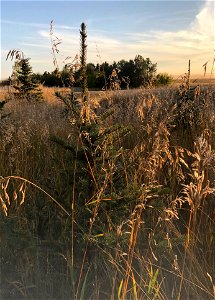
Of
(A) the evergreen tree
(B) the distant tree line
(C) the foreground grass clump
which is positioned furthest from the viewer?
(A) the evergreen tree

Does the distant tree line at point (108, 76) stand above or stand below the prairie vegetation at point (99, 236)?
above

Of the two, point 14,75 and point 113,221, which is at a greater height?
point 14,75

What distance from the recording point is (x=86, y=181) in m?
2.32

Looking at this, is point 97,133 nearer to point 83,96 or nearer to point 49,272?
point 83,96

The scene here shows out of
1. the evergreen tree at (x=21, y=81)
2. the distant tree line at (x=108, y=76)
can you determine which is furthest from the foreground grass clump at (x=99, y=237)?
the evergreen tree at (x=21, y=81)

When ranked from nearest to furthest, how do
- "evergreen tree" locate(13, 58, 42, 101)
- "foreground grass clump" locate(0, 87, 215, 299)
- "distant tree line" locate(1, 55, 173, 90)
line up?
"foreground grass clump" locate(0, 87, 215, 299) < "distant tree line" locate(1, 55, 173, 90) < "evergreen tree" locate(13, 58, 42, 101)

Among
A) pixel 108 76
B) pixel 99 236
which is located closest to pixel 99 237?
pixel 99 236

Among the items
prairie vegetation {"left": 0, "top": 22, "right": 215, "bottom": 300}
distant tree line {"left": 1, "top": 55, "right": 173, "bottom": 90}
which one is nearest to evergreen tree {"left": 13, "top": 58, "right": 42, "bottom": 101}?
distant tree line {"left": 1, "top": 55, "right": 173, "bottom": 90}

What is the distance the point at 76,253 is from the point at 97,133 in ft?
2.55

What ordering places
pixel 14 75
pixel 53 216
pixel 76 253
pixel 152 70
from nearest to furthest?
pixel 76 253, pixel 53 216, pixel 14 75, pixel 152 70

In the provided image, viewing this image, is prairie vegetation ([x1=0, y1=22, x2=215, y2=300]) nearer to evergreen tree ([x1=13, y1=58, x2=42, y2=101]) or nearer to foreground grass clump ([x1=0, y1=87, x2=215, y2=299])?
foreground grass clump ([x1=0, y1=87, x2=215, y2=299])

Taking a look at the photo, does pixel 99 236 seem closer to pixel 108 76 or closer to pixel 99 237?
pixel 99 237

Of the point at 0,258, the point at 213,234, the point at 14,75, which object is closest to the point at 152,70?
the point at 14,75

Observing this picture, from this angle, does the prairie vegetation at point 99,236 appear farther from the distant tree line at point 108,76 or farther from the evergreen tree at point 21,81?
the evergreen tree at point 21,81
